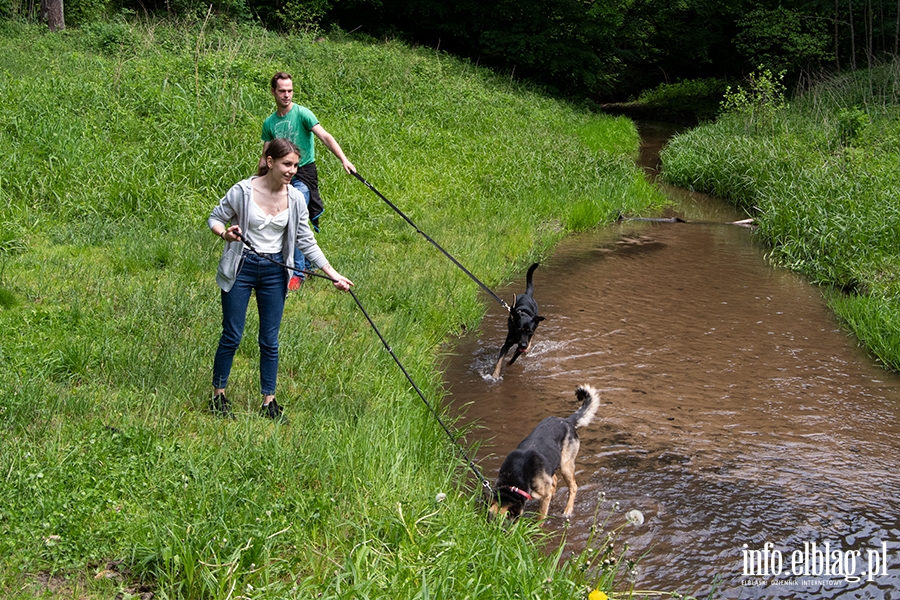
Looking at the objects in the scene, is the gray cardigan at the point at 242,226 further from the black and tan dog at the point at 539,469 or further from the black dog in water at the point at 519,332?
the black dog in water at the point at 519,332

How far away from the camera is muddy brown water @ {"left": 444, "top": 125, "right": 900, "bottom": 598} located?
429cm

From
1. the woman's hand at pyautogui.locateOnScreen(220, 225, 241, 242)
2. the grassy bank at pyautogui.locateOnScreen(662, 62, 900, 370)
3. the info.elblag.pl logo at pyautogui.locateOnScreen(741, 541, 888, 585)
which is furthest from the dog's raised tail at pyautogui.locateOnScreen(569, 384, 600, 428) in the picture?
the grassy bank at pyautogui.locateOnScreen(662, 62, 900, 370)

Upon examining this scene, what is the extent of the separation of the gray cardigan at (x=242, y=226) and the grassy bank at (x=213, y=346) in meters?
0.87

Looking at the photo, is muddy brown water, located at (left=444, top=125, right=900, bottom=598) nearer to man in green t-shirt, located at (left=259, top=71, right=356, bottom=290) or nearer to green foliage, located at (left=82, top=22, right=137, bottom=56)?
man in green t-shirt, located at (left=259, top=71, right=356, bottom=290)

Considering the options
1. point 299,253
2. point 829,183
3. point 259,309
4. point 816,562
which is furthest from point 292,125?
point 829,183

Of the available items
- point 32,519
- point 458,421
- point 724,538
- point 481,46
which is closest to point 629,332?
point 458,421

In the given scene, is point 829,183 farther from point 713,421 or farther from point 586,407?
point 586,407

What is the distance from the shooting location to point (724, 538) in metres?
4.41

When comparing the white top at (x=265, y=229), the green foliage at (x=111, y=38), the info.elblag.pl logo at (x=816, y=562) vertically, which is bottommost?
the info.elblag.pl logo at (x=816, y=562)

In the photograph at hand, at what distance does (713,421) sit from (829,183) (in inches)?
290

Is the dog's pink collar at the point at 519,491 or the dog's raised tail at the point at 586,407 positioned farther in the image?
the dog's raised tail at the point at 586,407

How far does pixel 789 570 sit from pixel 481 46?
86.3 ft

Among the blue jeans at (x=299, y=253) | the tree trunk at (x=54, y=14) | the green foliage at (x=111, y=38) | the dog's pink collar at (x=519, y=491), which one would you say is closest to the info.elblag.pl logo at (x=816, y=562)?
the dog's pink collar at (x=519, y=491)

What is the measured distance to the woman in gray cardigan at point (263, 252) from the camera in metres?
4.48
